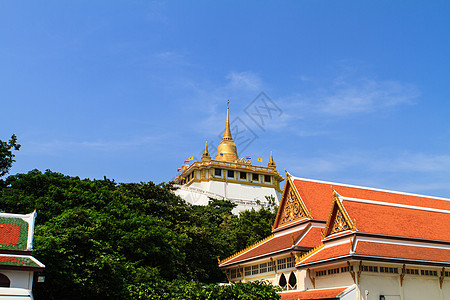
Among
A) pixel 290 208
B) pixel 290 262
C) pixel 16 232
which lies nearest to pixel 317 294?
pixel 290 262

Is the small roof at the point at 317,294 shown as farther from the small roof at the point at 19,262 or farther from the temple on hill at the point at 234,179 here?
the temple on hill at the point at 234,179

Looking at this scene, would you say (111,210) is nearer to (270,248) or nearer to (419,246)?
(270,248)

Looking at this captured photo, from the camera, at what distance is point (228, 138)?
7600 centimetres

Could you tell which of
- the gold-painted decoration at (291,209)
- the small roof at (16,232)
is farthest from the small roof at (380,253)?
the small roof at (16,232)

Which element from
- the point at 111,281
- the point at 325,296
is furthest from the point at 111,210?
the point at 325,296

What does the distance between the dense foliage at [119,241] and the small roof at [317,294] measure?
924mm

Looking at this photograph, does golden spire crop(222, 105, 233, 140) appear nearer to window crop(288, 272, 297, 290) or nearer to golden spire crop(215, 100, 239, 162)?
golden spire crop(215, 100, 239, 162)

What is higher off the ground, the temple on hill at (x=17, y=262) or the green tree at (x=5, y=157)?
the green tree at (x=5, y=157)

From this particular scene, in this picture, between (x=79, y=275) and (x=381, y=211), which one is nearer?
(x=79, y=275)

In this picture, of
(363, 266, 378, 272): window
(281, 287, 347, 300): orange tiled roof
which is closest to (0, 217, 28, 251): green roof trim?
(281, 287, 347, 300): orange tiled roof

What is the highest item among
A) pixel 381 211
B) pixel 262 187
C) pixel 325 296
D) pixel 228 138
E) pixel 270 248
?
pixel 228 138

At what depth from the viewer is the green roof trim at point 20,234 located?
52.6 ft

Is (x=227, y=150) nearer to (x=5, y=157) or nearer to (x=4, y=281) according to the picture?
(x=5, y=157)

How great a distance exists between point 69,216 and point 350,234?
11790mm
